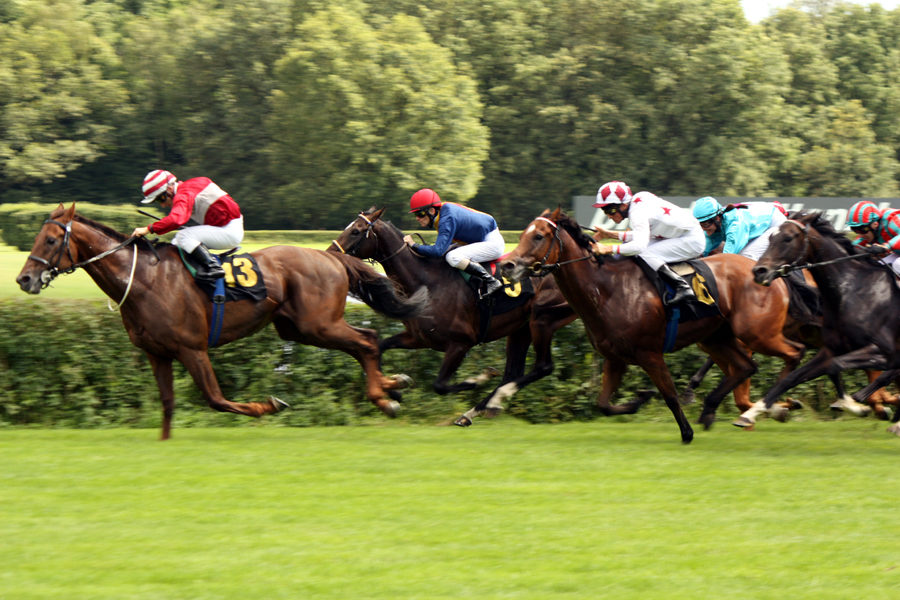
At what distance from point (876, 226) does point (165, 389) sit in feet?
16.6

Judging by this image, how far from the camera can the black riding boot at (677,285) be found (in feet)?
24.4

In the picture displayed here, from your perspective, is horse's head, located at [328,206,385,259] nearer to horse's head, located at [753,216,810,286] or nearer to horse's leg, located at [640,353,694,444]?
horse's leg, located at [640,353,694,444]

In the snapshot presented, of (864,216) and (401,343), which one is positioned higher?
(864,216)

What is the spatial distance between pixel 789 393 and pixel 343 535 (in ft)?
19.0

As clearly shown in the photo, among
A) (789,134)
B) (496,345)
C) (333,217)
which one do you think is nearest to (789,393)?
(496,345)

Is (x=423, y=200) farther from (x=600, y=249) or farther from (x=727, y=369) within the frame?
(x=727, y=369)

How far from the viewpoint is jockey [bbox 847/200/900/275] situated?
25.6 feet

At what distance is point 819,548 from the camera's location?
185 inches

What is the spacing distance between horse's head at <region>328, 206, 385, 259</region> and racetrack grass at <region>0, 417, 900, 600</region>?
1482mm

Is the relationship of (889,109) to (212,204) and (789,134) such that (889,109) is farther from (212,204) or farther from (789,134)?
(212,204)

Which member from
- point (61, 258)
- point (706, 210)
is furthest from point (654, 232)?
point (61, 258)

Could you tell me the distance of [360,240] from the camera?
8.50 metres

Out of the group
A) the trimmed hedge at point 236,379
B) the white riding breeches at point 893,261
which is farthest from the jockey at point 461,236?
the white riding breeches at point 893,261

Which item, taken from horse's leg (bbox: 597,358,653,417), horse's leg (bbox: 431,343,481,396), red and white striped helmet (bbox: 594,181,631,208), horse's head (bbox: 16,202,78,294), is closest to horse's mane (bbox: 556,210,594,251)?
red and white striped helmet (bbox: 594,181,631,208)
